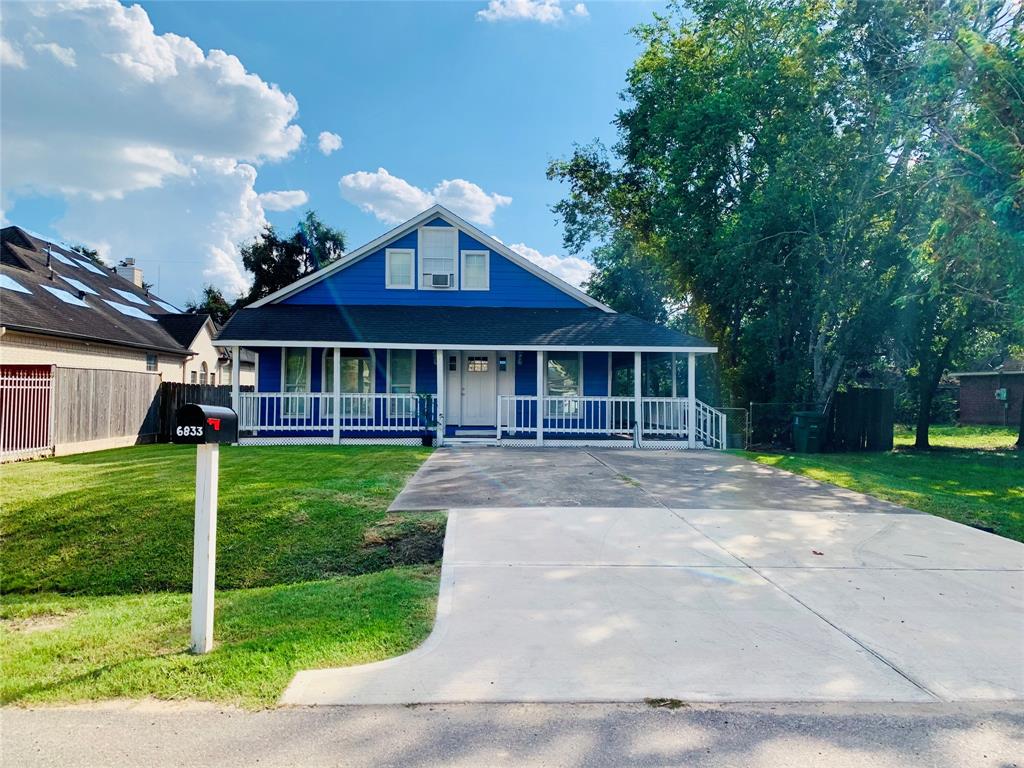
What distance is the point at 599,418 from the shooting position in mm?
15578

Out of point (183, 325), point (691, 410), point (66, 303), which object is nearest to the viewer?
point (691, 410)

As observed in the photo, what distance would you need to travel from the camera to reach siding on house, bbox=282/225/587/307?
57.3ft

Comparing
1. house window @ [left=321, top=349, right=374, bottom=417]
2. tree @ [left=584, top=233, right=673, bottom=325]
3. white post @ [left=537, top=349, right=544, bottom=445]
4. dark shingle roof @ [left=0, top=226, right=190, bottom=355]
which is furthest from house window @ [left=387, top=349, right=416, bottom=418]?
tree @ [left=584, top=233, right=673, bottom=325]

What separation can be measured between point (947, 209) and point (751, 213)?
17.2ft

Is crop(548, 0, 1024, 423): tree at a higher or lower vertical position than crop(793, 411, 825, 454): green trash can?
higher

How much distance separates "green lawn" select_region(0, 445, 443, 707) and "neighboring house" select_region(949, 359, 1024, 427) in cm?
3107

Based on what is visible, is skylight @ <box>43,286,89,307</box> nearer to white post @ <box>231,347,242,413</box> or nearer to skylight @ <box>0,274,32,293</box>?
skylight @ <box>0,274,32,293</box>

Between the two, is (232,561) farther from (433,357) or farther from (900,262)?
(900,262)

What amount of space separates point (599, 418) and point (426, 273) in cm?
659

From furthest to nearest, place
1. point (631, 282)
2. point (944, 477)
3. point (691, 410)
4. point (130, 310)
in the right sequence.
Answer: point (631, 282) < point (130, 310) < point (691, 410) < point (944, 477)

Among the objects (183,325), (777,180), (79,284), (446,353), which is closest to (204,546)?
(446,353)

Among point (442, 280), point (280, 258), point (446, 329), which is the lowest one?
point (446, 329)

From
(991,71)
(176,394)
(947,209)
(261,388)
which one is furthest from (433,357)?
(991,71)

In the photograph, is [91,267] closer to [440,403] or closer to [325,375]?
[325,375]
